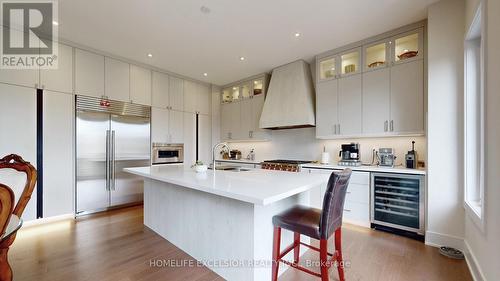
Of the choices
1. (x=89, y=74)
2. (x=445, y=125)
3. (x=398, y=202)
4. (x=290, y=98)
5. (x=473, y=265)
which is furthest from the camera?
(x=290, y=98)

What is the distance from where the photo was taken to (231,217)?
5.87 feet

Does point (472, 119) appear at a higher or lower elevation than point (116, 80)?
lower

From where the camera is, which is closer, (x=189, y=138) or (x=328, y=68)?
(x=328, y=68)

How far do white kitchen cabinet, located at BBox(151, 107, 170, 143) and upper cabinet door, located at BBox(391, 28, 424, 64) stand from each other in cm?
422

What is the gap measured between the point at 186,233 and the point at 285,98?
2962mm

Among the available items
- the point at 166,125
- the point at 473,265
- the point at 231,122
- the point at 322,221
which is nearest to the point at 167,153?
the point at 166,125

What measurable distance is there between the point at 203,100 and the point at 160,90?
44.4 inches

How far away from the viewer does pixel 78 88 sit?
3418mm

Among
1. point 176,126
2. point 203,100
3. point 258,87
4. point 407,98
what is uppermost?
point 258,87

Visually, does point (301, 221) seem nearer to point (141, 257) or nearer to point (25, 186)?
point (141, 257)

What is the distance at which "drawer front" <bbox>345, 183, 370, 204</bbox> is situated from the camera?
2.98 meters

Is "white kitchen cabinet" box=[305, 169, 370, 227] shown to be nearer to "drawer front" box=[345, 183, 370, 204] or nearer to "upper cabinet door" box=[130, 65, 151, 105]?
"drawer front" box=[345, 183, 370, 204]

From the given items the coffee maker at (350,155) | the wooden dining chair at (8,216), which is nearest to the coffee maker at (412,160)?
the coffee maker at (350,155)

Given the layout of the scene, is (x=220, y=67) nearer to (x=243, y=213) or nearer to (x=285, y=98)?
(x=285, y=98)
